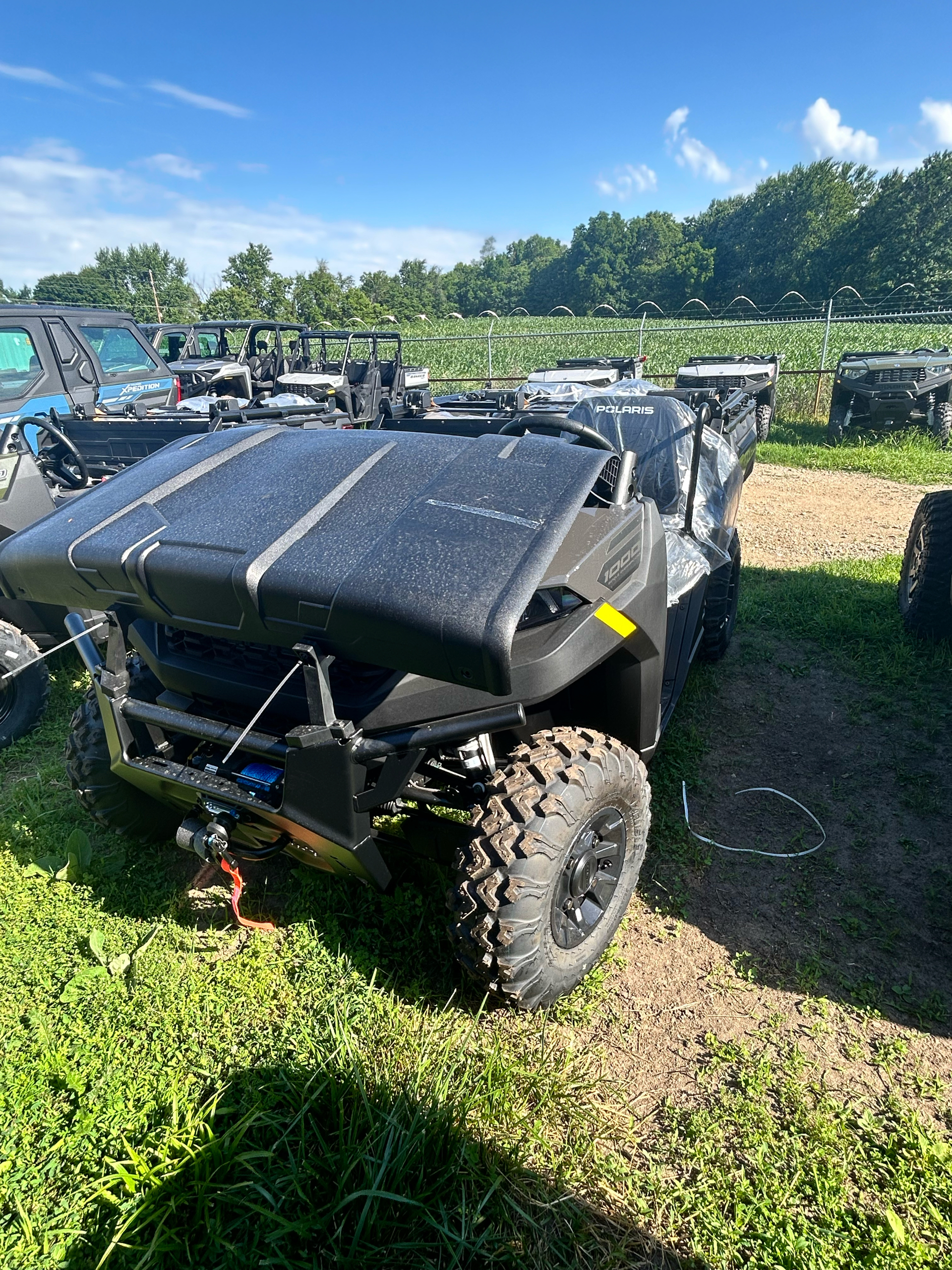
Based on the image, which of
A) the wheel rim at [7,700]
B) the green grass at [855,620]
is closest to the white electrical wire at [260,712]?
the wheel rim at [7,700]

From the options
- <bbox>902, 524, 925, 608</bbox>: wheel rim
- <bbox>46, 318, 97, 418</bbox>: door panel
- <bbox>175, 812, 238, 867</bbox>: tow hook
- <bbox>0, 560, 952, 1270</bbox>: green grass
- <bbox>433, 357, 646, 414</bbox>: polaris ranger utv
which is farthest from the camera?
<bbox>46, 318, 97, 418</bbox>: door panel

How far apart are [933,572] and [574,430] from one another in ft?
10.3

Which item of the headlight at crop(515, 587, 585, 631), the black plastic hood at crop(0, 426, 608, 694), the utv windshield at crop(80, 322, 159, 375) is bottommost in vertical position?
the headlight at crop(515, 587, 585, 631)

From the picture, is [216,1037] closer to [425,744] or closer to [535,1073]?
[535,1073]

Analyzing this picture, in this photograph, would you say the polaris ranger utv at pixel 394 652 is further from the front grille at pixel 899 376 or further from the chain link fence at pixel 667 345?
the chain link fence at pixel 667 345

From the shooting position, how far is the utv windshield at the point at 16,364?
22.5 feet

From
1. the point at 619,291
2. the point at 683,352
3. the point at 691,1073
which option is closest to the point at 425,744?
the point at 691,1073

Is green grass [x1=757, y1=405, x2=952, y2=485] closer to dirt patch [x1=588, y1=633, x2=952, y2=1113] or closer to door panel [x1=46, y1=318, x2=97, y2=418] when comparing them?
dirt patch [x1=588, y1=633, x2=952, y2=1113]

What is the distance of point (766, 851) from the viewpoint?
308 cm

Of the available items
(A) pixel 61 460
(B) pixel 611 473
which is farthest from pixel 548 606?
(A) pixel 61 460

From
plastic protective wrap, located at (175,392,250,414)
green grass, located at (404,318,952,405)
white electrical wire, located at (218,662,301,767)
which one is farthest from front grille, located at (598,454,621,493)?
green grass, located at (404,318,952,405)

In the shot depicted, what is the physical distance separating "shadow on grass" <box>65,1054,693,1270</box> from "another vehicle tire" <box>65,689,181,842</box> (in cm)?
121

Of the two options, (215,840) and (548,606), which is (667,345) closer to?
(548,606)

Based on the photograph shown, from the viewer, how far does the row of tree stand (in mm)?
40688
